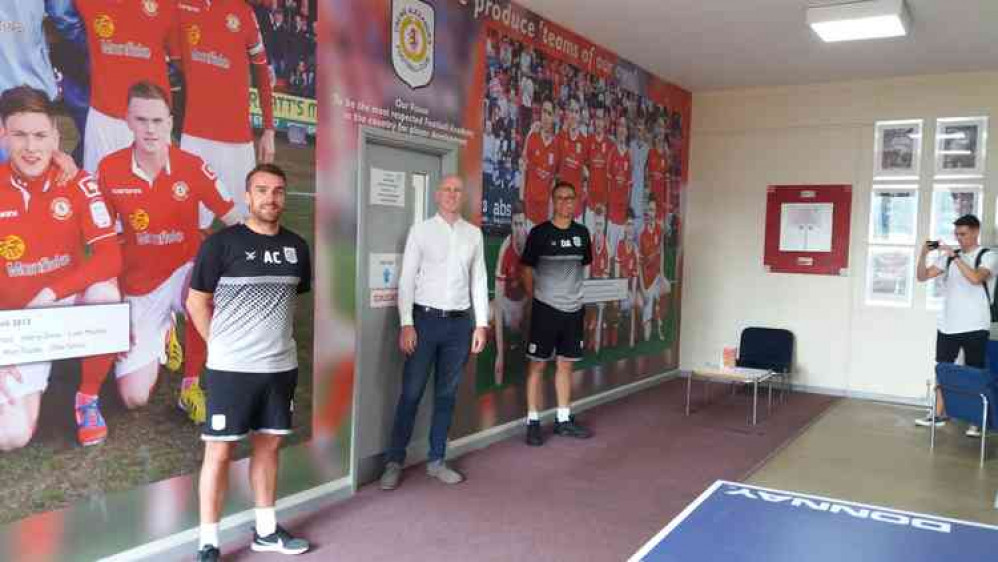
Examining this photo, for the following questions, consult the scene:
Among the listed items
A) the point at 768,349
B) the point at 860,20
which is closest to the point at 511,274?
the point at 860,20

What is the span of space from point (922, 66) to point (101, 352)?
6943mm

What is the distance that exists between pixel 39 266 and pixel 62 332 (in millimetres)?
259

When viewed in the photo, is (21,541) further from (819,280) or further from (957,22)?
(819,280)

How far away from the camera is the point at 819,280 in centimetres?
772

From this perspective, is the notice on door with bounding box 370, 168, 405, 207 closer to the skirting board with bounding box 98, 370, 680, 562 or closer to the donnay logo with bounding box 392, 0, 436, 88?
the donnay logo with bounding box 392, 0, 436, 88

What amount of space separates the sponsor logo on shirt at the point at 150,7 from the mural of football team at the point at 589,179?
2.42 meters

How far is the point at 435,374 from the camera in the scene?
4.53 metres

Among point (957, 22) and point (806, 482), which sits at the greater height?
point (957, 22)

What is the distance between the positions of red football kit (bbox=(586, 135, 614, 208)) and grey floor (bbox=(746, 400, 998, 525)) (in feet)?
8.27

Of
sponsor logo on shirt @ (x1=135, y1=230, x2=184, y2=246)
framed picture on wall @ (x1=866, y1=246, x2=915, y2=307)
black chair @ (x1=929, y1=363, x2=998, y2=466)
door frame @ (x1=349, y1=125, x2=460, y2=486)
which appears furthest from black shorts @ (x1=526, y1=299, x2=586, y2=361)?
framed picture on wall @ (x1=866, y1=246, x2=915, y2=307)

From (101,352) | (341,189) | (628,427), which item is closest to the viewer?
(101,352)

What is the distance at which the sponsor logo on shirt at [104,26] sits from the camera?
2.92m

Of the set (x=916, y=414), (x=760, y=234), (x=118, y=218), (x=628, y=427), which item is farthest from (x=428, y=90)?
(x=916, y=414)

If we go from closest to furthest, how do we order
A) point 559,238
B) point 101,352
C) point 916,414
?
point 101,352, point 559,238, point 916,414
